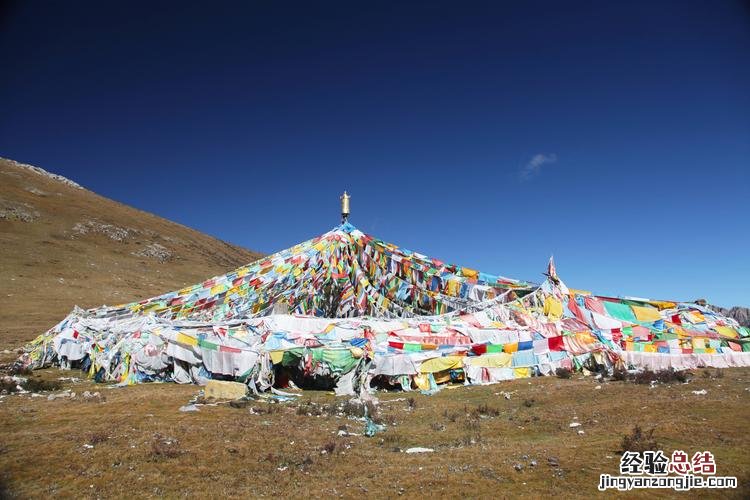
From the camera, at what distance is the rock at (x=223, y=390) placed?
45.5ft

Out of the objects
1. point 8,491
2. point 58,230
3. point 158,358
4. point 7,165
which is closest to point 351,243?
point 158,358

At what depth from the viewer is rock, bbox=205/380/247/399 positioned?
13.9 metres

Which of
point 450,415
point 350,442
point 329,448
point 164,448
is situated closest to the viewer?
point 164,448

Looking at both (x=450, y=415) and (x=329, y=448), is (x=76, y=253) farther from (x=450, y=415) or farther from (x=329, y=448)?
(x=329, y=448)

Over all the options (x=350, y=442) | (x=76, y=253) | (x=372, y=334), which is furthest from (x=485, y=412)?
(x=76, y=253)

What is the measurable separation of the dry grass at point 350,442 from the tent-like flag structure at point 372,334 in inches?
104

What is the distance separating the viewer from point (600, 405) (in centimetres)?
1212

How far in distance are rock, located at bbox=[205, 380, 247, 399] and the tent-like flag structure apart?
1767mm

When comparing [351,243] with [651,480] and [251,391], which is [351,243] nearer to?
[251,391]

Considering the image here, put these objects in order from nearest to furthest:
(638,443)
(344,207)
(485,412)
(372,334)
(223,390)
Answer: (638,443) < (485,412) < (223,390) < (372,334) < (344,207)

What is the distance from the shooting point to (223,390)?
14.0m

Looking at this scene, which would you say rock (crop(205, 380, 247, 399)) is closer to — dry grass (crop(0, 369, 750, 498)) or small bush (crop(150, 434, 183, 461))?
dry grass (crop(0, 369, 750, 498))

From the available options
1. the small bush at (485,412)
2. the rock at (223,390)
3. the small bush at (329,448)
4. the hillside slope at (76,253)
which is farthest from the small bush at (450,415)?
the hillside slope at (76,253)

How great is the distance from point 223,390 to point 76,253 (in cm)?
5241
